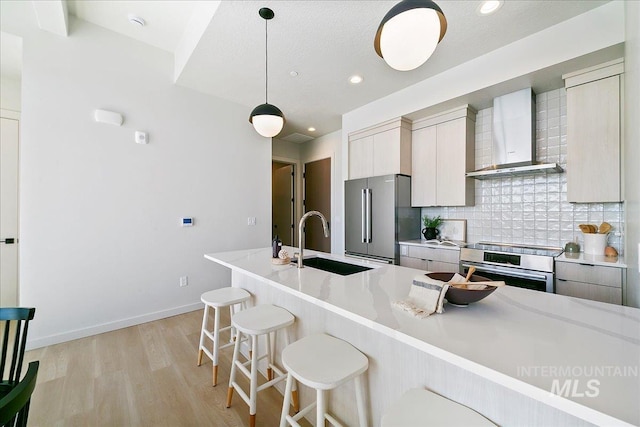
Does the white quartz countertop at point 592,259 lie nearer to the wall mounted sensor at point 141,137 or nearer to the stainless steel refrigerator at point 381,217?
the stainless steel refrigerator at point 381,217

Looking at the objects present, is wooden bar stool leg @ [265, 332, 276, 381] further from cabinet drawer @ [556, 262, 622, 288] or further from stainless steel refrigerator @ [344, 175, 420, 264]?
cabinet drawer @ [556, 262, 622, 288]

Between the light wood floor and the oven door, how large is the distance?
2.20 metres

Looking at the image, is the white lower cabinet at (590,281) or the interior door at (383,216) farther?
the interior door at (383,216)

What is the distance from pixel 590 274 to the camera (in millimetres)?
2018

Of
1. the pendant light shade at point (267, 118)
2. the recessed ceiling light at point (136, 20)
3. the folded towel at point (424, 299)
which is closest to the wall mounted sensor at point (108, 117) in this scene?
the recessed ceiling light at point (136, 20)

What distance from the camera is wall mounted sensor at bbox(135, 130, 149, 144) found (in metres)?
2.93

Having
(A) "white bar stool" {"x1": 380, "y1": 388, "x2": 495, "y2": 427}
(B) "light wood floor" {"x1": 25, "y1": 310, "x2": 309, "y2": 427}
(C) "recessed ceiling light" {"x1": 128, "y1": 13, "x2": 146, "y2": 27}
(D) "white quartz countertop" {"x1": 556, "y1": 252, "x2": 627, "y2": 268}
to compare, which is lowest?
(B) "light wood floor" {"x1": 25, "y1": 310, "x2": 309, "y2": 427}

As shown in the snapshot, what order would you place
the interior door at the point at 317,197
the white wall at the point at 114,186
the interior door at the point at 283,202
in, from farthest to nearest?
the interior door at the point at 283,202, the interior door at the point at 317,197, the white wall at the point at 114,186

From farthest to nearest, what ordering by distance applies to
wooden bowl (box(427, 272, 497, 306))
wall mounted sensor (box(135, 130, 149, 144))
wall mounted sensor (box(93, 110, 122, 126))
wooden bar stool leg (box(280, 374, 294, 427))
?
wall mounted sensor (box(135, 130, 149, 144)), wall mounted sensor (box(93, 110, 122, 126)), wooden bar stool leg (box(280, 374, 294, 427)), wooden bowl (box(427, 272, 497, 306))

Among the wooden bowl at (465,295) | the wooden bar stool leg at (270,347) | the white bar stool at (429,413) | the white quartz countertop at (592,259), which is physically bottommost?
the wooden bar stool leg at (270,347)

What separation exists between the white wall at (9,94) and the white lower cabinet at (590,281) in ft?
19.1

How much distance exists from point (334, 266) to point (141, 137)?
2642 millimetres

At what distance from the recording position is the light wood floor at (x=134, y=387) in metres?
1.63

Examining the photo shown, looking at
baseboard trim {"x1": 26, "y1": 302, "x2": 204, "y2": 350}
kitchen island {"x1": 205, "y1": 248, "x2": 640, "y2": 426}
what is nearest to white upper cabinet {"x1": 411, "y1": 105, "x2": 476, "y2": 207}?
kitchen island {"x1": 205, "y1": 248, "x2": 640, "y2": 426}
